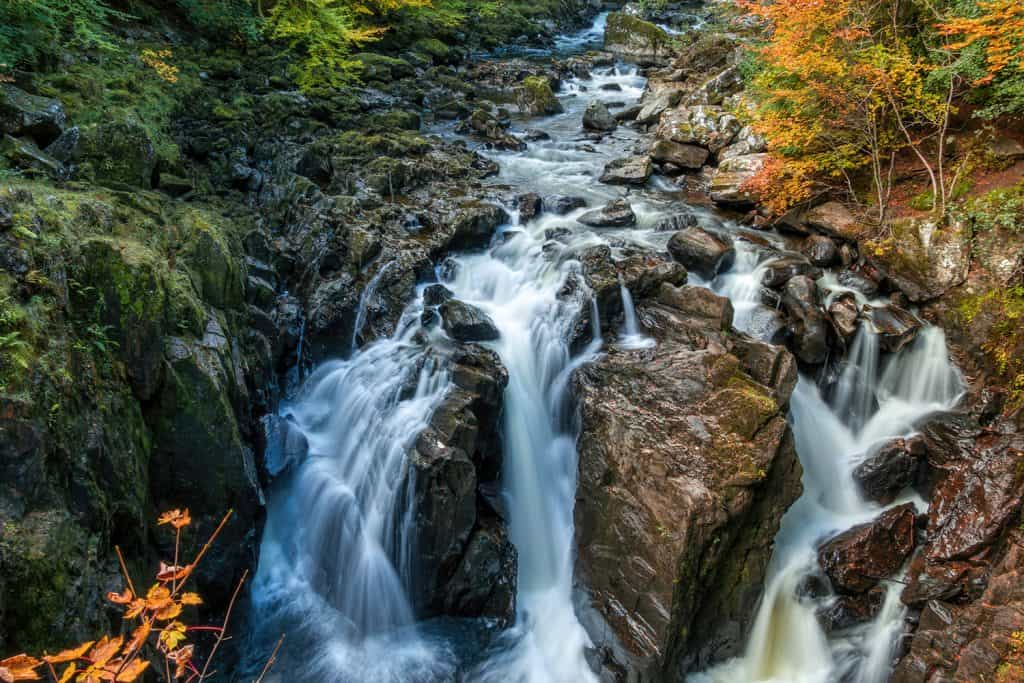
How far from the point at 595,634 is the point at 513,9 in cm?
3707

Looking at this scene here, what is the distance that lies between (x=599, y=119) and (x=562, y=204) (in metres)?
7.25

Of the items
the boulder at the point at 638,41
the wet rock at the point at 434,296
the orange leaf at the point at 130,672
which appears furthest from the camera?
the boulder at the point at 638,41

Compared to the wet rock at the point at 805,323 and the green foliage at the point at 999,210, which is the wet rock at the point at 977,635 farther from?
the green foliage at the point at 999,210

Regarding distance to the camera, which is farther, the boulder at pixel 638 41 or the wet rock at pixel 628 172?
the boulder at pixel 638 41

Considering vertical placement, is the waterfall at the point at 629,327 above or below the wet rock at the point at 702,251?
below

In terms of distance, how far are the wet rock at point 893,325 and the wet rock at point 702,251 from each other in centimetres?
249

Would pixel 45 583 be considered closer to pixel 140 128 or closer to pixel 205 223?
pixel 205 223

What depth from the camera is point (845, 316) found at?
8836 millimetres

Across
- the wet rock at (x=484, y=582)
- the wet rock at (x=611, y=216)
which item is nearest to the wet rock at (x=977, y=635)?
the wet rock at (x=484, y=582)

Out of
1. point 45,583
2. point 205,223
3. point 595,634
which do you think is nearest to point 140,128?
point 205,223

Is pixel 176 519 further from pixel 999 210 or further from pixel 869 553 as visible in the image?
pixel 999 210

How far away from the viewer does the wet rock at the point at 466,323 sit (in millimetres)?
8906

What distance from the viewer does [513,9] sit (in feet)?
113

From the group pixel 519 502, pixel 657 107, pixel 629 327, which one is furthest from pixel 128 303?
pixel 657 107
